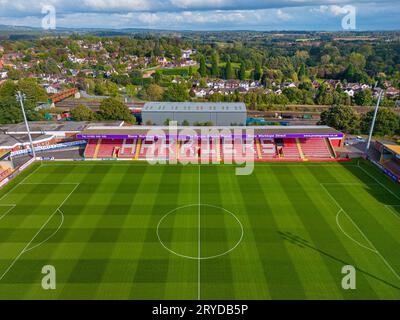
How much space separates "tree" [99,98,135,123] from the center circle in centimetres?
3263

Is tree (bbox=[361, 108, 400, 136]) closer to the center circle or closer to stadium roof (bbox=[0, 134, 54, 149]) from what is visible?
the center circle

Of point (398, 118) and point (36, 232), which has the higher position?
point (398, 118)

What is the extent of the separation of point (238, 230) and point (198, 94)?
71387 mm

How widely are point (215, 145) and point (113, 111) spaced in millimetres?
22705

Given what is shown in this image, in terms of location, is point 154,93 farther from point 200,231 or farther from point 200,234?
point 200,234

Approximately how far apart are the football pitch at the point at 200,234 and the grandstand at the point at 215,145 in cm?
473

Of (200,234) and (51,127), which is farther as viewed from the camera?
(51,127)

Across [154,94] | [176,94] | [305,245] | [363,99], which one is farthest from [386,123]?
[154,94]

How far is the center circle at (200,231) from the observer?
2138 centimetres

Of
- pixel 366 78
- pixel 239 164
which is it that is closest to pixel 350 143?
pixel 239 164

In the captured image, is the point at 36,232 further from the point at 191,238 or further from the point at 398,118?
the point at 398,118

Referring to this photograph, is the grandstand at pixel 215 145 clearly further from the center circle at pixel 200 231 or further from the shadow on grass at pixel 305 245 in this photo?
the shadow on grass at pixel 305 245

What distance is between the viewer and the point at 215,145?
1624 inches

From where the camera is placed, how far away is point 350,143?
4559cm
